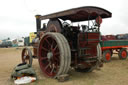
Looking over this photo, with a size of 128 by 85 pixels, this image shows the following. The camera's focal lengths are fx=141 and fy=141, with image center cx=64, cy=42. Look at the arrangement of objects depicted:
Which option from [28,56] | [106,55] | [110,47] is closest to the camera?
[28,56]

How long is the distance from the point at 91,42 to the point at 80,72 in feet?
4.98

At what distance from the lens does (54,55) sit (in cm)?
443

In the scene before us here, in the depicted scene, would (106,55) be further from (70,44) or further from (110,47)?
(70,44)

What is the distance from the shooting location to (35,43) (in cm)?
623

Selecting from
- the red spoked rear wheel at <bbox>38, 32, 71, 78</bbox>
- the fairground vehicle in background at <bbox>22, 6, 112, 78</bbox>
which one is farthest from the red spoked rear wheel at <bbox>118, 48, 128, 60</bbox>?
the red spoked rear wheel at <bbox>38, 32, 71, 78</bbox>

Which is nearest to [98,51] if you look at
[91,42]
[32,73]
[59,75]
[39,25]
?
[91,42]

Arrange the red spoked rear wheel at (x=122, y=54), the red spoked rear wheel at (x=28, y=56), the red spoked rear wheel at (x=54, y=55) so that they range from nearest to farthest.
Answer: the red spoked rear wheel at (x=54, y=55), the red spoked rear wheel at (x=28, y=56), the red spoked rear wheel at (x=122, y=54)

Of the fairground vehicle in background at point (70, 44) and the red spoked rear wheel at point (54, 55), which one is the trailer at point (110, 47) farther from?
the red spoked rear wheel at point (54, 55)

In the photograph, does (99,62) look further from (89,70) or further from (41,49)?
(41,49)

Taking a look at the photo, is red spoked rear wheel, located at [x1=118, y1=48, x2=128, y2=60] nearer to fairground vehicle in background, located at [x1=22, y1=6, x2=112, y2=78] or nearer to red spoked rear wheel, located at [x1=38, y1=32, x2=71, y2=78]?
fairground vehicle in background, located at [x1=22, y1=6, x2=112, y2=78]

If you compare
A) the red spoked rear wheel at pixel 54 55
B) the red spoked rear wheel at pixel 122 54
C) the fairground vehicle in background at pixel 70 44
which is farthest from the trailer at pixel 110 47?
the red spoked rear wheel at pixel 54 55

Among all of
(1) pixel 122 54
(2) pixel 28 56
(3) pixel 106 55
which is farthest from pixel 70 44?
(1) pixel 122 54

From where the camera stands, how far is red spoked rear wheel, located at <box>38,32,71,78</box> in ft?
12.8

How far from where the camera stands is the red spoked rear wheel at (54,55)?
3899 mm
